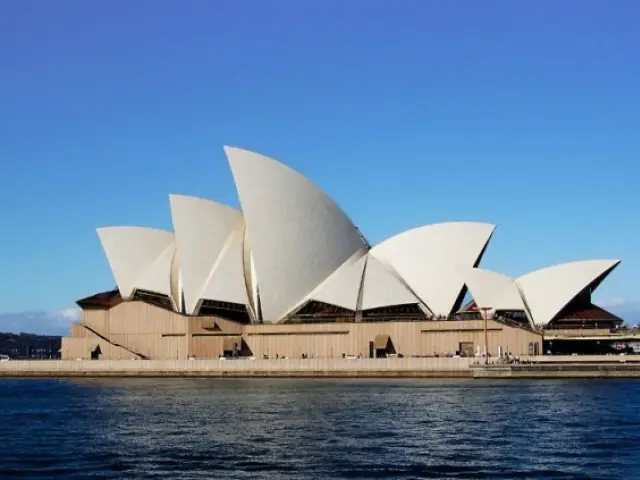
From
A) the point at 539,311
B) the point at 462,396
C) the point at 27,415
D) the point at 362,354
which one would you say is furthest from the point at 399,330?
the point at 27,415

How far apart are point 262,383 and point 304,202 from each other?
15.2 meters

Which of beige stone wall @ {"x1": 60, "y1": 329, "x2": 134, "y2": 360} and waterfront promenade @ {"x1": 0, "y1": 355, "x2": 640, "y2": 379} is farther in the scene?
beige stone wall @ {"x1": 60, "y1": 329, "x2": 134, "y2": 360}

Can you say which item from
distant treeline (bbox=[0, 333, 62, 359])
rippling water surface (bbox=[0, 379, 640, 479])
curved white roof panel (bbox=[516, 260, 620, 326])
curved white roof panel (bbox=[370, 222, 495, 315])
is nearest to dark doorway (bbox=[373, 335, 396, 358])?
curved white roof panel (bbox=[370, 222, 495, 315])

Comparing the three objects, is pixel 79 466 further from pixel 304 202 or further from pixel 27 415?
pixel 304 202

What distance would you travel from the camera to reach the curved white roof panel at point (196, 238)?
201 feet

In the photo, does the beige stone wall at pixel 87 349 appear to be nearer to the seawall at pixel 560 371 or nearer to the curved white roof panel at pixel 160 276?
the curved white roof panel at pixel 160 276

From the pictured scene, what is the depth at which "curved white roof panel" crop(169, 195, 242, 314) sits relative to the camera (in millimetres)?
61312

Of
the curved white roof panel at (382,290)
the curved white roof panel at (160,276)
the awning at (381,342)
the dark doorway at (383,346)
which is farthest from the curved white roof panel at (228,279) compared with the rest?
the dark doorway at (383,346)

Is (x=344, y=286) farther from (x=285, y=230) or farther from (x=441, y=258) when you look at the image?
(x=441, y=258)

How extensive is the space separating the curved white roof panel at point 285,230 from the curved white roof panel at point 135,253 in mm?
8513

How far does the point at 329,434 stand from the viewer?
83.8ft

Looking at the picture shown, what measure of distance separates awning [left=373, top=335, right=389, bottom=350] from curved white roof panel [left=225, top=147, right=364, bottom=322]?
234 inches

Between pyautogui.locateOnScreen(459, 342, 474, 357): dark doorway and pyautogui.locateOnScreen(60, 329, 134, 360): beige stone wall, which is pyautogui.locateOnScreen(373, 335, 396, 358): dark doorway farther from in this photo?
pyautogui.locateOnScreen(60, 329, 134, 360): beige stone wall

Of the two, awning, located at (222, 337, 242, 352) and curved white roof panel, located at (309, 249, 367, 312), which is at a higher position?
curved white roof panel, located at (309, 249, 367, 312)
